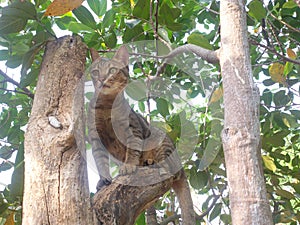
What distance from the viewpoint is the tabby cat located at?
2.14m

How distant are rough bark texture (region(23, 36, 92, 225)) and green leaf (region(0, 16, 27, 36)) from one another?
0.49 ft

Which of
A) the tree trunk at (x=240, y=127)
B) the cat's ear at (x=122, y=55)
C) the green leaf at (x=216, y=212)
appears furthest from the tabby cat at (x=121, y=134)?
the tree trunk at (x=240, y=127)

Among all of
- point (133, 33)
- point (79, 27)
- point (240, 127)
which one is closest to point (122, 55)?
point (133, 33)

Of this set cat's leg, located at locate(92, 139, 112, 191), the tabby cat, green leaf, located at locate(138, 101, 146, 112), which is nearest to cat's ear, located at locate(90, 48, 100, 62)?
the tabby cat

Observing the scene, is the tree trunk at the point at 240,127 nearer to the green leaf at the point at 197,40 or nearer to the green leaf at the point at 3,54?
the green leaf at the point at 197,40

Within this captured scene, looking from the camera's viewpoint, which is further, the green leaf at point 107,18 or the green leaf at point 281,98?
the green leaf at point 281,98

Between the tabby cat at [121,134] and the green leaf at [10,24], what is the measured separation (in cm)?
40

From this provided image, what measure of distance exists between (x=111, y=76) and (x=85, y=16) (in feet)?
1.82

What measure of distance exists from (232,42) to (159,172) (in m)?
0.87

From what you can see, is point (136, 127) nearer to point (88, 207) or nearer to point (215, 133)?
point (215, 133)

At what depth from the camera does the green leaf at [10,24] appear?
5.44 ft

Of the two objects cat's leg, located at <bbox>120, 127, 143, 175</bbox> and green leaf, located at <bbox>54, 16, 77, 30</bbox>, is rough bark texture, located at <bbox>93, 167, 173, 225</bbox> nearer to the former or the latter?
cat's leg, located at <bbox>120, 127, 143, 175</bbox>

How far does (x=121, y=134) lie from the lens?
226cm

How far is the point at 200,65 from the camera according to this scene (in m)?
2.39
